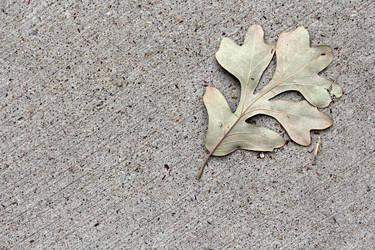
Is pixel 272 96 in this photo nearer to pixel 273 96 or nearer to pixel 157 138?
pixel 273 96

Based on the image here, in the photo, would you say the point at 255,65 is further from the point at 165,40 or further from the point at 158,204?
the point at 158,204

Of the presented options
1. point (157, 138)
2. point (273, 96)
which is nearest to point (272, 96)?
point (273, 96)

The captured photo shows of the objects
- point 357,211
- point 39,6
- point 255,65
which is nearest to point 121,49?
point 39,6

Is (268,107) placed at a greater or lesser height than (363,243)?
greater

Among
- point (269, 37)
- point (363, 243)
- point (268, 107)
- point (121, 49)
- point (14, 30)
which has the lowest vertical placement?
point (363, 243)
